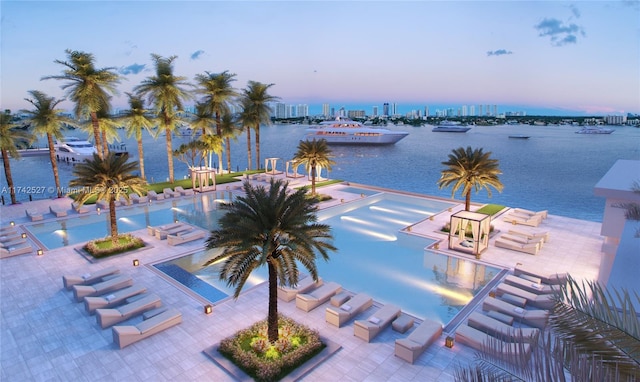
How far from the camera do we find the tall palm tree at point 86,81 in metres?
25.9

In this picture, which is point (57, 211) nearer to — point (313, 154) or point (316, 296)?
point (313, 154)

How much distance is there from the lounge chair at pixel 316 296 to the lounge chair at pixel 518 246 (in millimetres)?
9852

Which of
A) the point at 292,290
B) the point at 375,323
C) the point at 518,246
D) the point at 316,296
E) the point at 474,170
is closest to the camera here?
the point at 375,323

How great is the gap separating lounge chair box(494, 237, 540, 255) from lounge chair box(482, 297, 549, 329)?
19.9 feet

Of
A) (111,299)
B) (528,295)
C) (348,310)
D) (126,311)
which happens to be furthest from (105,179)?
(528,295)

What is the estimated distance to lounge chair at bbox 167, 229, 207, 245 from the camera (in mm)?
18711

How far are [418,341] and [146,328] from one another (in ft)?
26.4

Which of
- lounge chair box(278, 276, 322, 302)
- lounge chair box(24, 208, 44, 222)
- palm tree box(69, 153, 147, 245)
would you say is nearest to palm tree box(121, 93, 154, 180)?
lounge chair box(24, 208, 44, 222)

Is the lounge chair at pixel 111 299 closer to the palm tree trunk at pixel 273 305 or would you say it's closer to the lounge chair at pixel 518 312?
the palm tree trunk at pixel 273 305

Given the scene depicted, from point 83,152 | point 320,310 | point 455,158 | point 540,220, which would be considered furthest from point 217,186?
point 83,152

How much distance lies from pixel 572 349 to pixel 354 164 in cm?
5841

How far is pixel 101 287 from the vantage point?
1336 cm

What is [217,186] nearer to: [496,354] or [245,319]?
[245,319]

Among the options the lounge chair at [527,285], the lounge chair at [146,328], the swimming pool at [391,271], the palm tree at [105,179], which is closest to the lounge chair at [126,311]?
the lounge chair at [146,328]
